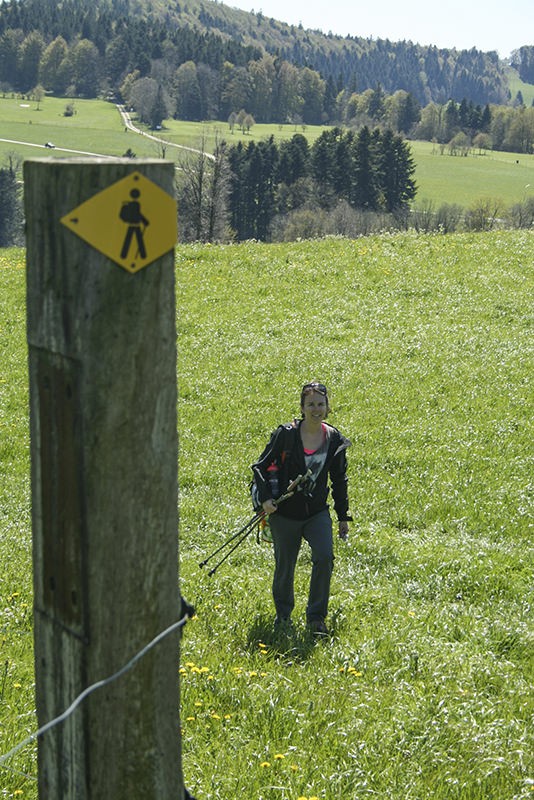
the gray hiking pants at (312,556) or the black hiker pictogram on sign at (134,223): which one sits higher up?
the black hiker pictogram on sign at (134,223)

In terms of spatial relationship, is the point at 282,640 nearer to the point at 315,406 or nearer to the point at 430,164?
the point at 315,406

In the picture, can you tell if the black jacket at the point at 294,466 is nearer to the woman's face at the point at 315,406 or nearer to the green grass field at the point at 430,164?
the woman's face at the point at 315,406

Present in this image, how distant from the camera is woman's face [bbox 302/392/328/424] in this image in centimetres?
797

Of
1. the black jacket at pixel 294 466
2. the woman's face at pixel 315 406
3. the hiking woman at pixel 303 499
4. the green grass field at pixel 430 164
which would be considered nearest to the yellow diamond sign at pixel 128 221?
the woman's face at pixel 315 406

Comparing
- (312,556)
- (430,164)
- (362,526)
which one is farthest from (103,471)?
(430,164)

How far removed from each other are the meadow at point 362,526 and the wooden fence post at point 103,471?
203cm

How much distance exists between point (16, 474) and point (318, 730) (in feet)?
32.7

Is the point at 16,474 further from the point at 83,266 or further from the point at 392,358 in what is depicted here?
the point at 83,266

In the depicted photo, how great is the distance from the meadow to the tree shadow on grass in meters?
0.03

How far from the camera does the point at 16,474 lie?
583 inches

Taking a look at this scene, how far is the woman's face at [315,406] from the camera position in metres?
7.97

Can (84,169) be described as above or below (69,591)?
above

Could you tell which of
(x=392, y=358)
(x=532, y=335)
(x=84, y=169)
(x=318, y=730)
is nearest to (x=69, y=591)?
(x=84, y=169)

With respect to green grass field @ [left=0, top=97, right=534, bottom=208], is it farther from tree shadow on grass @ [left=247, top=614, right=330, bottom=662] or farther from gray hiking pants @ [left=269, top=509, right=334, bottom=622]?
tree shadow on grass @ [left=247, top=614, right=330, bottom=662]
